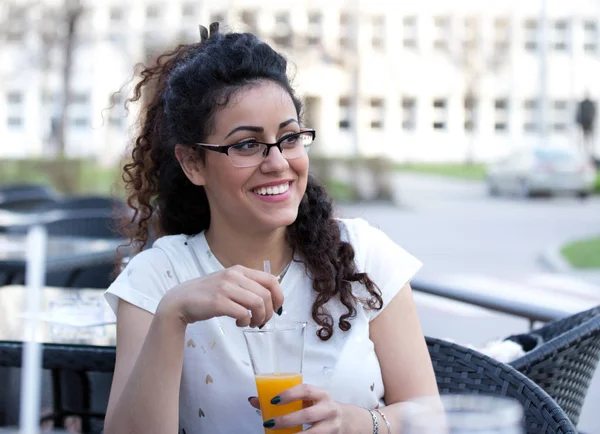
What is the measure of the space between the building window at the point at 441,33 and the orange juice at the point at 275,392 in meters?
42.3

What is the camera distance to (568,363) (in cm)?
236

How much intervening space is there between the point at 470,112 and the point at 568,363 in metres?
37.7

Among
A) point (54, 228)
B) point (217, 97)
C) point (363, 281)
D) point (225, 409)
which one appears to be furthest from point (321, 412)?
point (54, 228)

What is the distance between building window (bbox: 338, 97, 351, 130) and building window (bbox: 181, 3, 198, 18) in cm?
745

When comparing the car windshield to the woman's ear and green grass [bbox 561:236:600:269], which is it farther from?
the woman's ear

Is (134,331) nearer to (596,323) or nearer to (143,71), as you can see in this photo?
(143,71)

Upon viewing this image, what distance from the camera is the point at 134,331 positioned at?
202cm

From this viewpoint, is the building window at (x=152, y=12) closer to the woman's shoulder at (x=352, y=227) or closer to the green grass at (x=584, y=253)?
the green grass at (x=584, y=253)

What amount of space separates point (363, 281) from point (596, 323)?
616 mm

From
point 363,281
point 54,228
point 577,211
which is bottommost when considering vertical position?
point 577,211

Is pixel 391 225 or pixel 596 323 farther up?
pixel 596 323

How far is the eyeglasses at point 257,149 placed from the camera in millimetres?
2064

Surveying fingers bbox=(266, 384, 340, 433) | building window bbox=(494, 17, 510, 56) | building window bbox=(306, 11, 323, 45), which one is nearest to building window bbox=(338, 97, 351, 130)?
building window bbox=(306, 11, 323, 45)

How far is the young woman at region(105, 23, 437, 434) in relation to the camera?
2.00m
